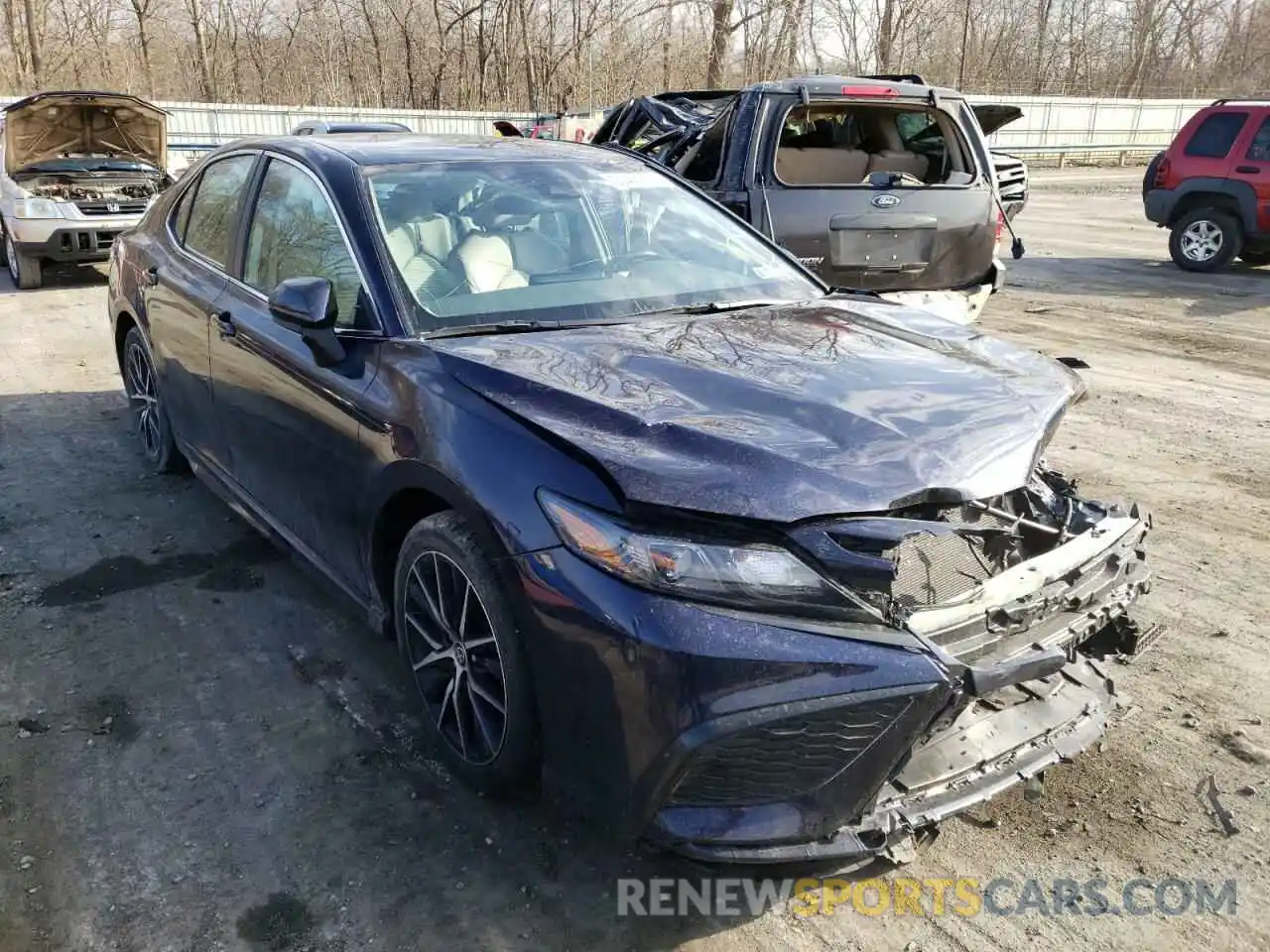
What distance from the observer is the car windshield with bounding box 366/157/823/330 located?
320cm

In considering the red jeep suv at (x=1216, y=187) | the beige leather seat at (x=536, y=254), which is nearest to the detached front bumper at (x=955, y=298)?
the beige leather seat at (x=536, y=254)

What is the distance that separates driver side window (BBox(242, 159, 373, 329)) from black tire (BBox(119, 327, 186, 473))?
56.6 inches

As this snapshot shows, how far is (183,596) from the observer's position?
13.1 feet

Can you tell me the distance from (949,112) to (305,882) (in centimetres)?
627

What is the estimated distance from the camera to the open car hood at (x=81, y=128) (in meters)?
11.0

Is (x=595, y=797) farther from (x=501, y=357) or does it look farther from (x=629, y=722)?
(x=501, y=357)

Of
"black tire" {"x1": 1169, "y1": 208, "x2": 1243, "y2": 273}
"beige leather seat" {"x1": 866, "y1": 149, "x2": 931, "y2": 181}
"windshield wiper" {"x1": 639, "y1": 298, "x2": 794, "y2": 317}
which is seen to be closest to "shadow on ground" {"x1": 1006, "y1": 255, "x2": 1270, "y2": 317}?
"black tire" {"x1": 1169, "y1": 208, "x2": 1243, "y2": 273}

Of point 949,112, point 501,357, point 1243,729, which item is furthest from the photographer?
point 949,112

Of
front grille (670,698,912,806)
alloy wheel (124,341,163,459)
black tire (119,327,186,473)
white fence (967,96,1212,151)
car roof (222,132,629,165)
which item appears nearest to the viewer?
front grille (670,698,912,806)

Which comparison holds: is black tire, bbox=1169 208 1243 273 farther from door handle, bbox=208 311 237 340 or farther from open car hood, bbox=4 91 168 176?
open car hood, bbox=4 91 168 176

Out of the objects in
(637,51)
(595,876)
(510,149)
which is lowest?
(595,876)

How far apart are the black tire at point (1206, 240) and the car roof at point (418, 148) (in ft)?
36.3

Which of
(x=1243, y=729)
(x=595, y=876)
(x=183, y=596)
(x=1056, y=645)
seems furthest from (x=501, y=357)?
(x=1243, y=729)

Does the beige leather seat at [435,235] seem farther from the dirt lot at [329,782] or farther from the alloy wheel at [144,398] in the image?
the alloy wheel at [144,398]
